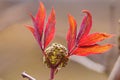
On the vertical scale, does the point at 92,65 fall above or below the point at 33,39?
below

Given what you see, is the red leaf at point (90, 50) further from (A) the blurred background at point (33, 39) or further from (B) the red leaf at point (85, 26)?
(A) the blurred background at point (33, 39)

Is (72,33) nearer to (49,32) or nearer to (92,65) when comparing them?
(49,32)

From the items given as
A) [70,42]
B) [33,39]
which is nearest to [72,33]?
[70,42]

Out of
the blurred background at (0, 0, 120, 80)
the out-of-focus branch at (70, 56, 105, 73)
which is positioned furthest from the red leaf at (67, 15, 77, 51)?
the out-of-focus branch at (70, 56, 105, 73)

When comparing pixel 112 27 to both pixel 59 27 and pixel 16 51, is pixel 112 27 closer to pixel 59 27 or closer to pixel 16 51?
pixel 59 27

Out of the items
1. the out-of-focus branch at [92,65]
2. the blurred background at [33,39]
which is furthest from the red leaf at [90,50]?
the out-of-focus branch at [92,65]

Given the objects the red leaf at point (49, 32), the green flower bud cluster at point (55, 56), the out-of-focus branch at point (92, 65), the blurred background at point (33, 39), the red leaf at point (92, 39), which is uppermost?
the red leaf at point (49, 32)

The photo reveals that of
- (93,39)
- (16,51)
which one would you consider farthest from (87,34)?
(16,51)

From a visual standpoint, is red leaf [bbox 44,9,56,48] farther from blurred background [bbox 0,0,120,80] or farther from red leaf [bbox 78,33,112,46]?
blurred background [bbox 0,0,120,80]
